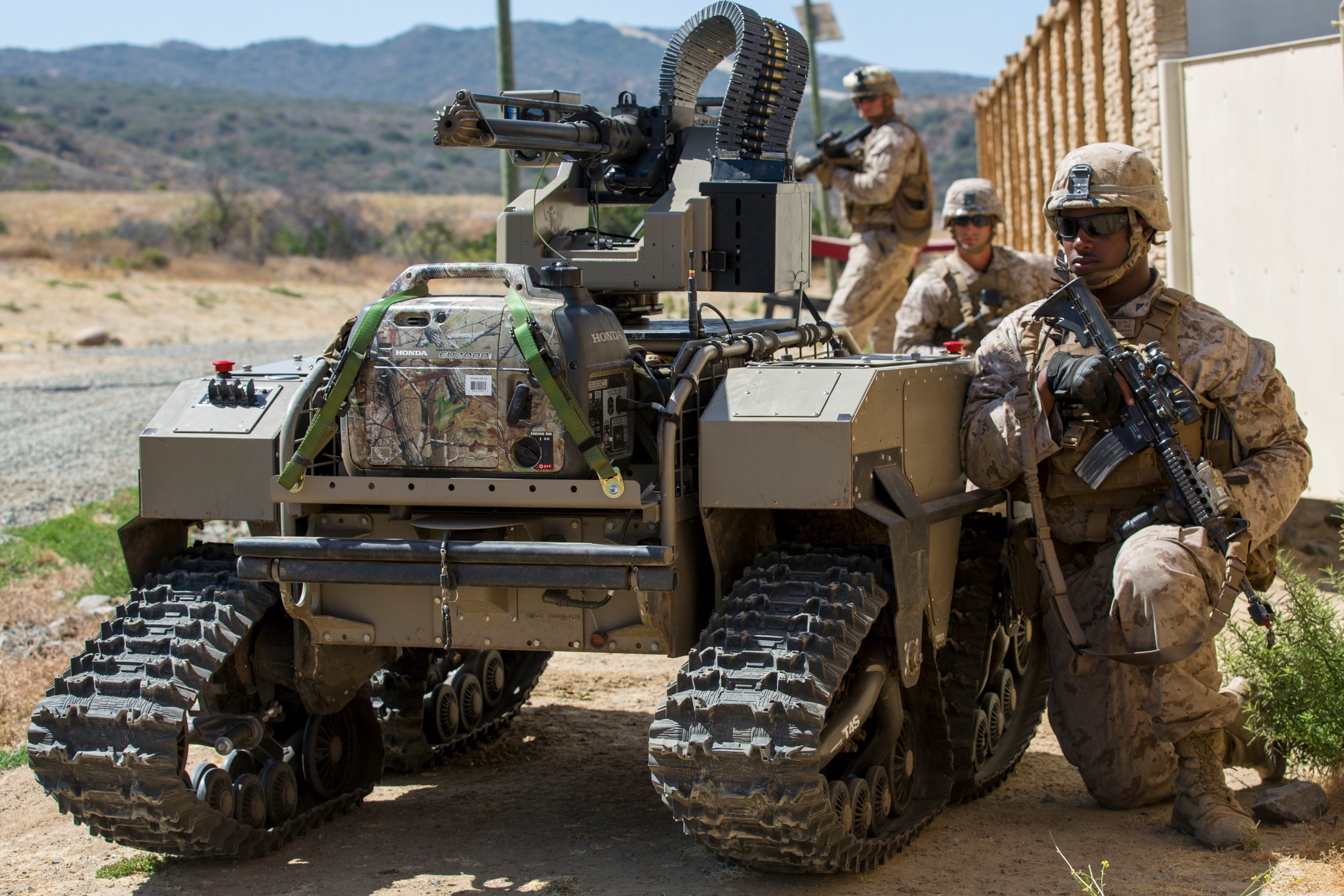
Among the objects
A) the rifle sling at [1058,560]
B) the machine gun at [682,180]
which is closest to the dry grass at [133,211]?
the machine gun at [682,180]

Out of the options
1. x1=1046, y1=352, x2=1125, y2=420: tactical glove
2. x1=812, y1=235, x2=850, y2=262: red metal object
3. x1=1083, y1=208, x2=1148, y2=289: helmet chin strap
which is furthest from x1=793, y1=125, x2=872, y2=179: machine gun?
x1=1046, y1=352, x2=1125, y2=420: tactical glove

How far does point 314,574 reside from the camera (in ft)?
14.6

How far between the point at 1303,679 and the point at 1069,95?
8.13 m

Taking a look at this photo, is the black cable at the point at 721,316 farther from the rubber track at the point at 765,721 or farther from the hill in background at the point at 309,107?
the hill in background at the point at 309,107

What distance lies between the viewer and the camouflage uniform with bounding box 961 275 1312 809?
477cm

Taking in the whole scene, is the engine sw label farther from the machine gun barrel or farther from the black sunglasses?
the black sunglasses

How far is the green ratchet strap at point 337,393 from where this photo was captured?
14.1ft

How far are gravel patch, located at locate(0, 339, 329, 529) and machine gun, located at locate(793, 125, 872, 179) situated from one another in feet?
13.7

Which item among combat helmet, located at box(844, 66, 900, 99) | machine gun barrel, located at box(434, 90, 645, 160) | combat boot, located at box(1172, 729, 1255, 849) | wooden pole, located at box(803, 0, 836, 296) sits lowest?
combat boot, located at box(1172, 729, 1255, 849)

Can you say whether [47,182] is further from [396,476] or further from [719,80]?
[396,476]

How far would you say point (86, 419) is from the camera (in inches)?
574

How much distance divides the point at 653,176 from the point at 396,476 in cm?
195

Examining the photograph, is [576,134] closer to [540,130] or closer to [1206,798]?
[540,130]

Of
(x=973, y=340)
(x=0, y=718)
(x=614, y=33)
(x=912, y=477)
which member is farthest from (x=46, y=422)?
(x=614, y=33)
